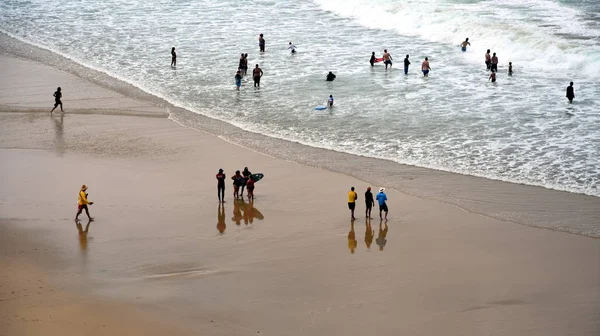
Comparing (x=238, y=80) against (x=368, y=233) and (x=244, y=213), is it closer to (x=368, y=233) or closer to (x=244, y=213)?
(x=244, y=213)

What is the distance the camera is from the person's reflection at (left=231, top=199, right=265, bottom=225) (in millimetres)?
18872

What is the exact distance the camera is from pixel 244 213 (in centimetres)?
1927

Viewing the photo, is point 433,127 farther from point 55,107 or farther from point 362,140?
point 55,107

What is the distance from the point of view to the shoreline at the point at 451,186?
741 inches

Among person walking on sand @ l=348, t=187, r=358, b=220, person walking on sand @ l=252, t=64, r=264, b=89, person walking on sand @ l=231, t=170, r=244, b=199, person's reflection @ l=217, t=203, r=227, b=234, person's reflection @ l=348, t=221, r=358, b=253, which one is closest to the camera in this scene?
person's reflection @ l=348, t=221, r=358, b=253

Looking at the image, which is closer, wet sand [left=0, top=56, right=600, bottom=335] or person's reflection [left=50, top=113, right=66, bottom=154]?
wet sand [left=0, top=56, right=600, bottom=335]

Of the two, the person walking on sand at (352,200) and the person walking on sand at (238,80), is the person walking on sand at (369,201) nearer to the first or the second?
the person walking on sand at (352,200)

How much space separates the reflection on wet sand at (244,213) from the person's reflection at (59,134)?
710 cm

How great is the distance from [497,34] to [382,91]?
1076cm

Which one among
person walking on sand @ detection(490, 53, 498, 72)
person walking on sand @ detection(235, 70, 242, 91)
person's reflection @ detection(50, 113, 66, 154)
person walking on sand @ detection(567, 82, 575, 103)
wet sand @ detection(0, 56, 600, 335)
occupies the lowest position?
wet sand @ detection(0, 56, 600, 335)

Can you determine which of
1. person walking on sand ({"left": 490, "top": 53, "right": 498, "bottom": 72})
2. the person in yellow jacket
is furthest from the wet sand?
person walking on sand ({"left": 490, "top": 53, "right": 498, "bottom": 72})

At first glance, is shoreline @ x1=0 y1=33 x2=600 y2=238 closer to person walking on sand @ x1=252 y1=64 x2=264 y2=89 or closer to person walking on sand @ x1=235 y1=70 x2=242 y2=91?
person walking on sand @ x1=235 y1=70 x2=242 y2=91

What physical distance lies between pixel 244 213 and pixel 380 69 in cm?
1661

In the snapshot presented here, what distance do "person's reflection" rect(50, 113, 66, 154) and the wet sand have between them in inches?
32.1
